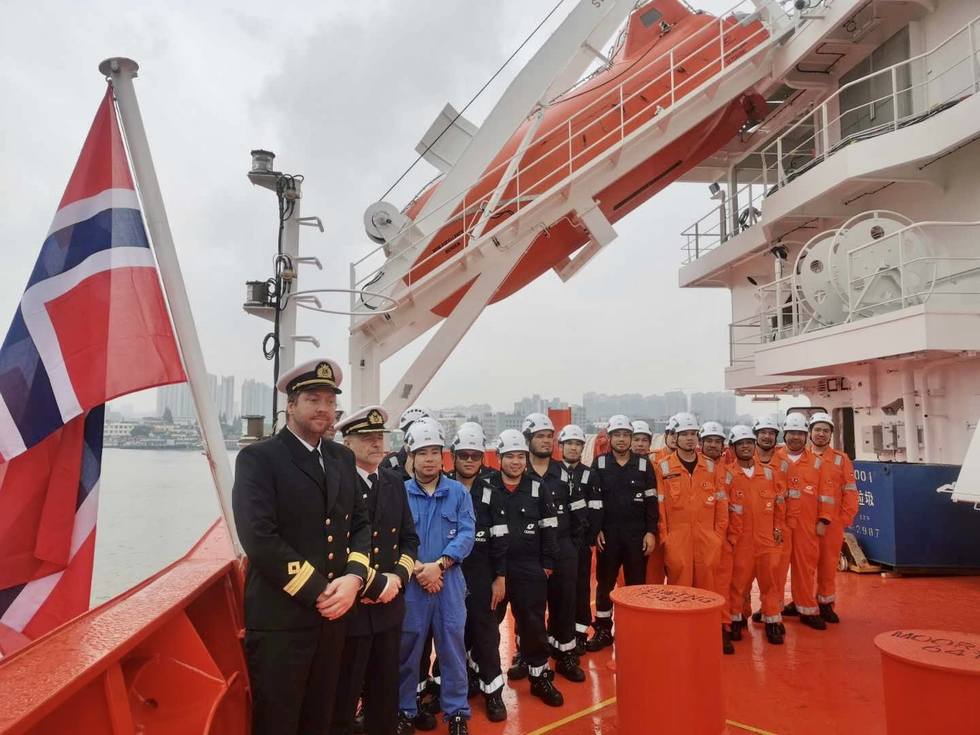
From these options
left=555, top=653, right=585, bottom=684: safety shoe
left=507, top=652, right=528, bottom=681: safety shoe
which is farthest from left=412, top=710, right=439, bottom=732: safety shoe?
left=555, top=653, right=585, bottom=684: safety shoe

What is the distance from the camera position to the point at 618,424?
469 cm

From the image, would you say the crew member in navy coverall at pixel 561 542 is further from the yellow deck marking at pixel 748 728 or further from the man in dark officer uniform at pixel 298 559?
the man in dark officer uniform at pixel 298 559

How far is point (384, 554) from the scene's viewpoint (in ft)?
8.73

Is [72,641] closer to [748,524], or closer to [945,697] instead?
[945,697]

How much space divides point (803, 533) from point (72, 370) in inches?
191

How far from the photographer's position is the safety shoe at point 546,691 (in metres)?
3.45

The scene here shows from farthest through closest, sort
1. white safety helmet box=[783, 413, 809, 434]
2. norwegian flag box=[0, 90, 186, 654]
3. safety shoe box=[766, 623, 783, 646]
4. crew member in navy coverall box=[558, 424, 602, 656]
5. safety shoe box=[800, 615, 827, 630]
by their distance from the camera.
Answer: white safety helmet box=[783, 413, 809, 434]
safety shoe box=[800, 615, 827, 630]
safety shoe box=[766, 623, 783, 646]
crew member in navy coverall box=[558, 424, 602, 656]
norwegian flag box=[0, 90, 186, 654]

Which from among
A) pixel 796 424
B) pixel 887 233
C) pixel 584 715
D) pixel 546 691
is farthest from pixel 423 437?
pixel 887 233

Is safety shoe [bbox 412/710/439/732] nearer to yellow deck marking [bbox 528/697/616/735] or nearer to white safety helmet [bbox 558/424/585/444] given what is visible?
yellow deck marking [bbox 528/697/616/735]

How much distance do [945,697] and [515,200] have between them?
15.5ft

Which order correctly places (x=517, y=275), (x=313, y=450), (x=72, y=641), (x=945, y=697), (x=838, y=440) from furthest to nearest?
(x=838, y=440), (x=517, y=275), (x=313, y=450), (x=945, y=697), (x=72, y=641)

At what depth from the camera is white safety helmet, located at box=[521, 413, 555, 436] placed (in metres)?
4.09

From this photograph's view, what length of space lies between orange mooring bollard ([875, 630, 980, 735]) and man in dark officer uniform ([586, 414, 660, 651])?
2.13 m

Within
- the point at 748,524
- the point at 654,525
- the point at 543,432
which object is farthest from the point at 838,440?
the point at 543,432
